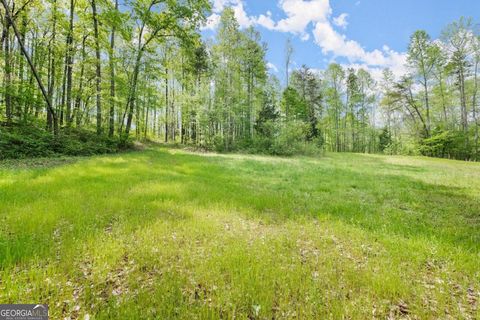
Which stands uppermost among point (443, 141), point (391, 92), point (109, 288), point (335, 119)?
point (391, 92)

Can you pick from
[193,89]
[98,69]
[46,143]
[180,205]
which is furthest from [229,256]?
[193,89]

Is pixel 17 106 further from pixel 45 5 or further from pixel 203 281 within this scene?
pixel 203 281

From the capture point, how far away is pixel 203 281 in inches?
112

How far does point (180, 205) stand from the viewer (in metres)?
5.62

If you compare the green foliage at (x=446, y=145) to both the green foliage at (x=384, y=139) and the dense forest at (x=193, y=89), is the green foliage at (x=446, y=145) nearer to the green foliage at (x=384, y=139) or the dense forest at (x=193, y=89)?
the dense forest at (x=193, y=89)

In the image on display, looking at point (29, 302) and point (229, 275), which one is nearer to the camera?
point (29, 302)

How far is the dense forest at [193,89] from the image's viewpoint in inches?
645

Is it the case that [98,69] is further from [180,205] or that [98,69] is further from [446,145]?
[446,145]

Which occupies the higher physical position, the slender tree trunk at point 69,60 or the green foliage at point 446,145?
the slender tree trunk at point 69,60

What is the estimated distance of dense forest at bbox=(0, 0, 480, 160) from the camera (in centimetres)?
1638

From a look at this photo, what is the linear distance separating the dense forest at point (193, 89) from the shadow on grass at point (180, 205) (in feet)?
26.5

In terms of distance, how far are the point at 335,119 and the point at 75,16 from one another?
42351 millimetres

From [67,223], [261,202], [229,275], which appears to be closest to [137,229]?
[67,223]

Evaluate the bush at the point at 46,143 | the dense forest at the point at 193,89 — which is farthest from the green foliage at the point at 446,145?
the bush at the point at 46,143
